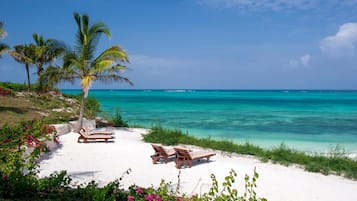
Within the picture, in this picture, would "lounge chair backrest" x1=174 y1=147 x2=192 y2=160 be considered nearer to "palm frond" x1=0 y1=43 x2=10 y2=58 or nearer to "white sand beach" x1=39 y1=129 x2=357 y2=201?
"white sand beach" x1=39 y1=129 x2=357 y2=201

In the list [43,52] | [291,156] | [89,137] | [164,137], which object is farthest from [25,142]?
[43,52]

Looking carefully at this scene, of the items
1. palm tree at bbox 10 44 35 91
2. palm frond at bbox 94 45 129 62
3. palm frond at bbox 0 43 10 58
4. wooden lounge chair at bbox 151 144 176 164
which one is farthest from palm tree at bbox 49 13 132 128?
palm tree at bbox 10 44 35 91

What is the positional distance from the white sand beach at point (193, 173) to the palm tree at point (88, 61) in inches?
154

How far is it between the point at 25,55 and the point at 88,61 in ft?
51.6

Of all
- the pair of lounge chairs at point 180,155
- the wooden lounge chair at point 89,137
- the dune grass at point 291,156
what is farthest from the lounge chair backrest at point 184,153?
the wooden lounge chair at point 89,137

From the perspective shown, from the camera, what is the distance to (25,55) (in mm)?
25109

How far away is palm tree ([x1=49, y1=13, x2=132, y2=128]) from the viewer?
12375mm

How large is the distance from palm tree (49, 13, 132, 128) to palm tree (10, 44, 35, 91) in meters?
13.6

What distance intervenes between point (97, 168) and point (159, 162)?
70.5 inches

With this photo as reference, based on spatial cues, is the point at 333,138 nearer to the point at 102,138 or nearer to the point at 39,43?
the point at 102,138

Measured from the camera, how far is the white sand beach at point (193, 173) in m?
5.86

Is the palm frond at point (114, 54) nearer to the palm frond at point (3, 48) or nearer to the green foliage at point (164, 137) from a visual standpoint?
the green foliage at point (164, 137)

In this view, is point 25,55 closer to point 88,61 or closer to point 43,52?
point 43,52

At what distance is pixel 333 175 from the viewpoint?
7.27m
